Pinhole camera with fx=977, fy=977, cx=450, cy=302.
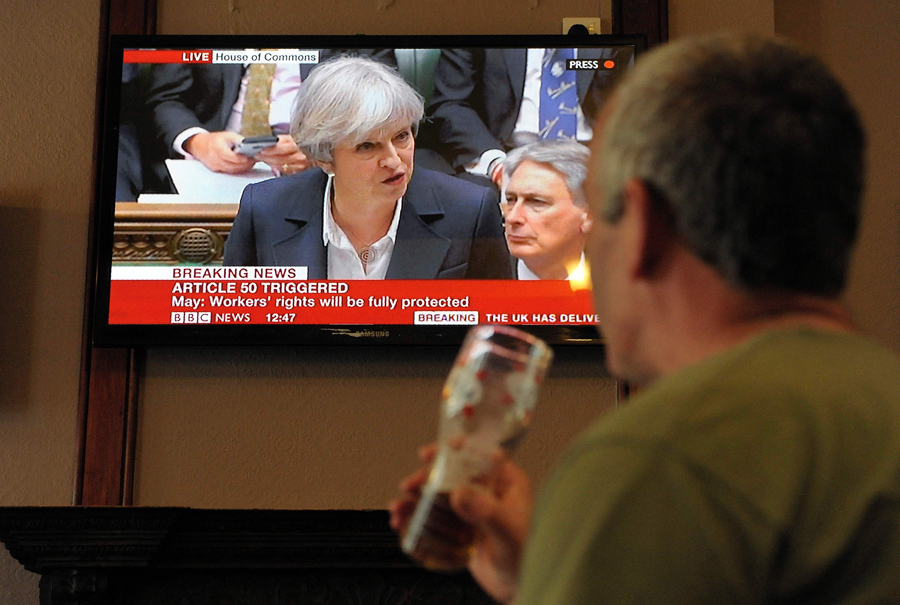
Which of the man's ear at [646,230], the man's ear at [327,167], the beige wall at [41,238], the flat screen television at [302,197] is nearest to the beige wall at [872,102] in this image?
the flat screen television at [302,197]

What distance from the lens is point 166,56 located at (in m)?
2.91

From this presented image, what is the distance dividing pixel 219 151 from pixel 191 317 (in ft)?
1.64

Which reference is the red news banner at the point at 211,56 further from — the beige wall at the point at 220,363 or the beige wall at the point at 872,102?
the beige wall at the point at 872,102

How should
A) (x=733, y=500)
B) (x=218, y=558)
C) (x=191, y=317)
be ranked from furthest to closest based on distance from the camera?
(x=191, y=317)
(x=218, y=558)
(x=733, y=500)

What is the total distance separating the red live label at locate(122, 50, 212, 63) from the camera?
9.54 feet

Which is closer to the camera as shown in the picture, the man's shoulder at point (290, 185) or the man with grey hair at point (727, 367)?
the man with grey hair at point (727, 367)

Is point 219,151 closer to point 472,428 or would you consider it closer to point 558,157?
point 558,157

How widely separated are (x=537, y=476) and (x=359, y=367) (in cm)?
61

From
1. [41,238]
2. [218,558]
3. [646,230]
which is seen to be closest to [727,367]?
[646,230]

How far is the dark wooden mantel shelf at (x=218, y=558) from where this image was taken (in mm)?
2430

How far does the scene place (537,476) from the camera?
2836 mm

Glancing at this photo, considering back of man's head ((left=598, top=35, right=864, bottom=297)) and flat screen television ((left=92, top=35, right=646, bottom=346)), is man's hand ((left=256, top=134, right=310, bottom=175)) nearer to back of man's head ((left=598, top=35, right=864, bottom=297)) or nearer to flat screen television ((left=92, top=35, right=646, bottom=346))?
flat screen television ((left=92, top=35, right=646, bottom=346))

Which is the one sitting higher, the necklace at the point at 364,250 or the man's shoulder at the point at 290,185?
the man's shoulder at the point at 290,185

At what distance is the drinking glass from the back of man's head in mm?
232
